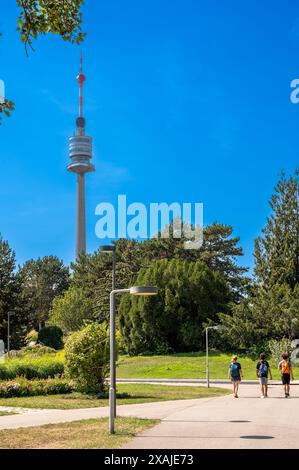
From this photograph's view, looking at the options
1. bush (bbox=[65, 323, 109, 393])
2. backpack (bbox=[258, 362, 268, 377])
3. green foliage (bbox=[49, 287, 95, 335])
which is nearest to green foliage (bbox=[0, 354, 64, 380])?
bush (bbox=[65, 323, 109, 393])

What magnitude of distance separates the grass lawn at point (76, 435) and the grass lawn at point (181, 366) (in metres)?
26.9

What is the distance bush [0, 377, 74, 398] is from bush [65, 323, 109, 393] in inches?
84.1

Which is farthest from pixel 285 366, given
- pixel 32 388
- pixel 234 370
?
pixel 32 388

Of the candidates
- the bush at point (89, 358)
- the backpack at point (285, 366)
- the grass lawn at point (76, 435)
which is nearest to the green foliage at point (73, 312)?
the bush at point (89, 358)

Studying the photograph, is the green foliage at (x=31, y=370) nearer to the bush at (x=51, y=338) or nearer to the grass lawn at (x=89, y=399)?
the grass lawn at (x=89, y=399)

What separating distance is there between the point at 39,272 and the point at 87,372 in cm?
8405

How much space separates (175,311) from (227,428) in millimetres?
42401

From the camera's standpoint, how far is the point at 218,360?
49.0 m

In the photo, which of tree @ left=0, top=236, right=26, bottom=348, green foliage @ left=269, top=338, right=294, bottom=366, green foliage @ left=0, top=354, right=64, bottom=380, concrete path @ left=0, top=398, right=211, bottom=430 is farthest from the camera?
tree @ left=0, top=236, right=26, bottom=348

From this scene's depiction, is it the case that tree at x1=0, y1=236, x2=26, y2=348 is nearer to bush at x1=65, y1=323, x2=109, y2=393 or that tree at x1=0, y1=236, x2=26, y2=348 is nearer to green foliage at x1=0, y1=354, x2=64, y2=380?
green foliage at x1=0, y1=354, x2=64, y2=380

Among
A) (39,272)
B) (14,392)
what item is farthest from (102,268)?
(14,392)

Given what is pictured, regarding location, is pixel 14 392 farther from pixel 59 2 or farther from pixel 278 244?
pixel 278 244

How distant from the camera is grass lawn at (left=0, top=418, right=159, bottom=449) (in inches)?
466
